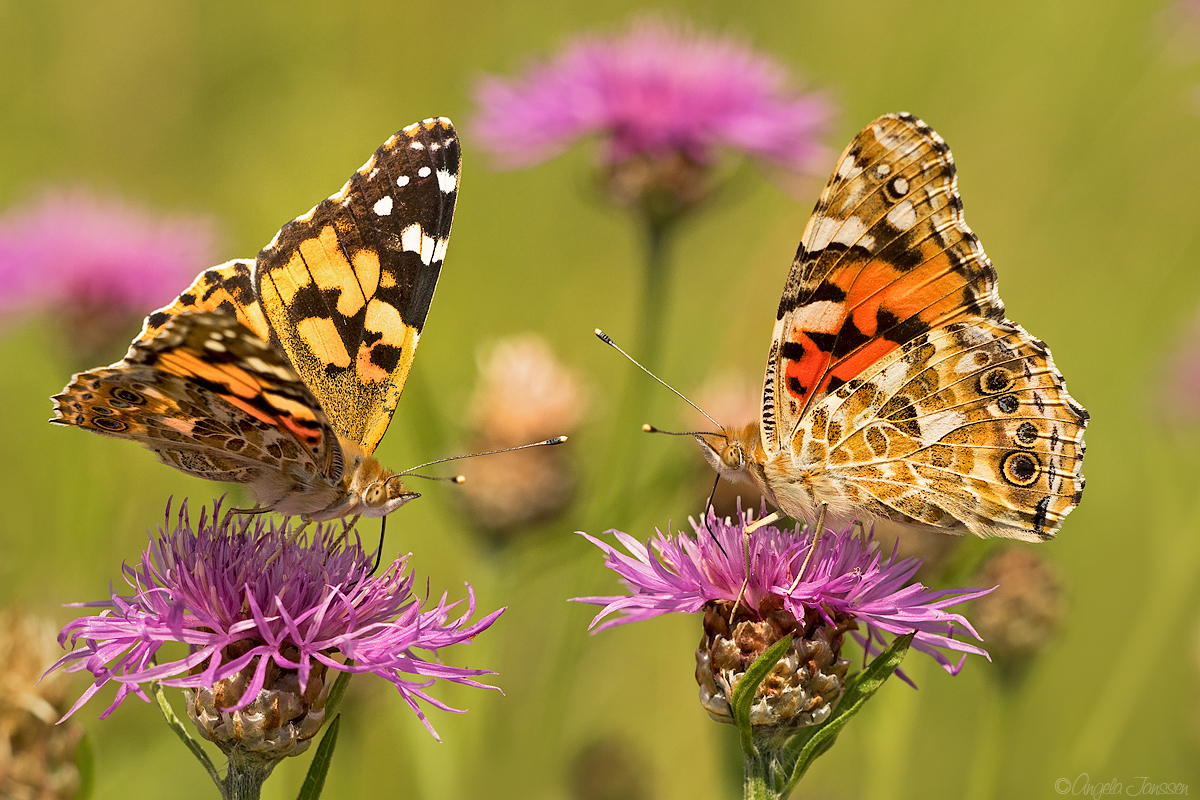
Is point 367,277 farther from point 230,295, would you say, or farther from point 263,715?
point 263,715

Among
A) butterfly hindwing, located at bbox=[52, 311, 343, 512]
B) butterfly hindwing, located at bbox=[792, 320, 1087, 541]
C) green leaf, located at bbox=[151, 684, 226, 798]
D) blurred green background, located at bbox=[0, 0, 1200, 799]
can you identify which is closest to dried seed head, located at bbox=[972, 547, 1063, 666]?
blurred green background, located at bbox=[0, 0, 1200, 799]

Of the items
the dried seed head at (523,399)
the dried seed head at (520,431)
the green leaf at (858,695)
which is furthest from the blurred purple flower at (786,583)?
the dried seed head at (523,399)

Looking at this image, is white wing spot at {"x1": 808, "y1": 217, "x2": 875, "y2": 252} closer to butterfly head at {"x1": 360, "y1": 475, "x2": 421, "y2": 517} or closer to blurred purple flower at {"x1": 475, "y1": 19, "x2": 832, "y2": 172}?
butterfly head at {"x1": 360, "y1": 475, "x2": 421, "y2": 517}

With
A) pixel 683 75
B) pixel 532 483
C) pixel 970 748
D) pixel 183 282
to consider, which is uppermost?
pixel 683 75

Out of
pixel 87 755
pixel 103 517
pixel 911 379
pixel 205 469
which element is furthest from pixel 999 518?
pixel 103 517

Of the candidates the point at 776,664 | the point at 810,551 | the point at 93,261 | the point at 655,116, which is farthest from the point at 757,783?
the point at 93,261

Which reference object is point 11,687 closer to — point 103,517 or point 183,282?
point 103,517
